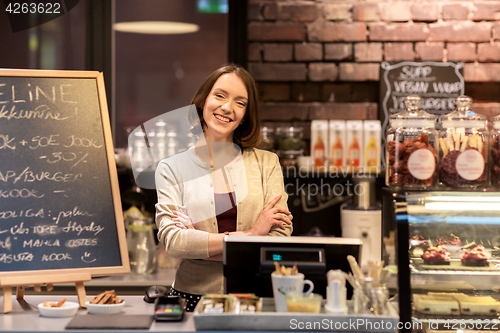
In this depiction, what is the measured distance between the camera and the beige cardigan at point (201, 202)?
172cm

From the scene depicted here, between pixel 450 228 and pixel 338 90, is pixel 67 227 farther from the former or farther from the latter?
pixel 338 90

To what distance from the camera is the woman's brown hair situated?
77.0 inches

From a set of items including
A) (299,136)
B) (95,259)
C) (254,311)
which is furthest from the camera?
(299,136)

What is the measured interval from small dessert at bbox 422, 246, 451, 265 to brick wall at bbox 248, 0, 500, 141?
5.43 feet

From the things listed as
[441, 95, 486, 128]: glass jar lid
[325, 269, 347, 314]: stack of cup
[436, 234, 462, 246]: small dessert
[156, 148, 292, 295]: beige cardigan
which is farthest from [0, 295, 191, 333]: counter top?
[441, 95, 486, 128]: glass jar lid

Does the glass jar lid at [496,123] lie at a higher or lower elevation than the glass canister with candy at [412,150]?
higher

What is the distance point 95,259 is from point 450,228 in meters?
1.21

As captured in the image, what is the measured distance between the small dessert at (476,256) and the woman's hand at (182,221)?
0.97m

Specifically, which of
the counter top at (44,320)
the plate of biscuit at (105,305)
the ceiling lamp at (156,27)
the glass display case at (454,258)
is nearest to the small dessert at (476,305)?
the glass display case at (454,258)

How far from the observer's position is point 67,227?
5.28ft

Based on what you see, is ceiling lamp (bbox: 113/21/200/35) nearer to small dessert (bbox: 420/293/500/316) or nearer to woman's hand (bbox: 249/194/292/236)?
woman's hand (bbox: 249/194/292/236)

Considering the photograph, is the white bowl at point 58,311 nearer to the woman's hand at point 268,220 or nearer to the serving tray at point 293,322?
the serving tray at point 293,322

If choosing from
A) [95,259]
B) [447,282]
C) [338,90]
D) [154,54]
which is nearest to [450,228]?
[447,282]

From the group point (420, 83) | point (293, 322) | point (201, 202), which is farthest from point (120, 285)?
point (420, 83)
